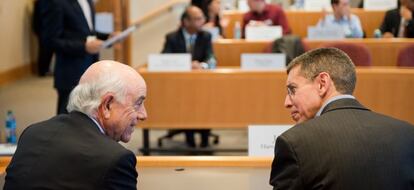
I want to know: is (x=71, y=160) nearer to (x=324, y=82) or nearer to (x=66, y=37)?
(x=324, y=82)

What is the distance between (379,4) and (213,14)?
2487 mm

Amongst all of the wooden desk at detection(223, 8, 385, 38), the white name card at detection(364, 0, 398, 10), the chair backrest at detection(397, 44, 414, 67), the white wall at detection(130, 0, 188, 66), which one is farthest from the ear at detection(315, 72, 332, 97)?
the white wall at detection(130, 0, 188, 66)

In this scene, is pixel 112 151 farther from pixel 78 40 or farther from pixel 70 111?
pixel 78 40

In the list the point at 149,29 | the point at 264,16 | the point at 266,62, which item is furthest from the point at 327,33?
the point at 149,29

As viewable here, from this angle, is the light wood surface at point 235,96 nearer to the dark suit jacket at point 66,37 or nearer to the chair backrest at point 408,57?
the dark suit jacket at point 66,37

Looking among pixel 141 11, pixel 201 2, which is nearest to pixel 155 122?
pixel 201 2

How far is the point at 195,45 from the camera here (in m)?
5.58

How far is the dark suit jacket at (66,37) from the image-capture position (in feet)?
14.7

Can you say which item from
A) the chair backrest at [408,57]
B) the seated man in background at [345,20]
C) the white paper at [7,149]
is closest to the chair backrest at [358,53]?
the chair backrest at [408,57]

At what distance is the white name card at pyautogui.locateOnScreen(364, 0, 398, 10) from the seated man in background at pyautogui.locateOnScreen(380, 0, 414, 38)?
142cm

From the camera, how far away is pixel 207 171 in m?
2.31

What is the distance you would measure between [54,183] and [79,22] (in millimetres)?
2985

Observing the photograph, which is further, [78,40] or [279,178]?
[78,40]

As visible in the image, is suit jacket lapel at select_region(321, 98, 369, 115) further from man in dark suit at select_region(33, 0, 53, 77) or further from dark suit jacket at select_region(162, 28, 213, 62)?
man in dark suit at select_region(33, 0, 53, 77)
